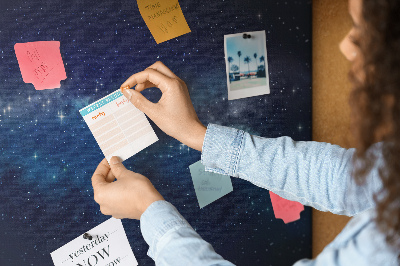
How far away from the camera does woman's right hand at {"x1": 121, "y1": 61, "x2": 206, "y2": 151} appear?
2.30 ft

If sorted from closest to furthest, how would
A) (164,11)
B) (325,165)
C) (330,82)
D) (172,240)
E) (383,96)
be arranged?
(383,96) → (172,240) → (325,165) → (164,11) → (330,82)

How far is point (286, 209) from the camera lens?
96cm

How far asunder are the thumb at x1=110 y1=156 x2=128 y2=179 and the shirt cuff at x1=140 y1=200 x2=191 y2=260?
15 centimetres

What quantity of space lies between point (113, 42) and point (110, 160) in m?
0.25

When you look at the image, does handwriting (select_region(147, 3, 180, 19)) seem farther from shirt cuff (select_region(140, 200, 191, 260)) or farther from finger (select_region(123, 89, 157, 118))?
shirt cuff (select_region(140, 200, 191, 260))

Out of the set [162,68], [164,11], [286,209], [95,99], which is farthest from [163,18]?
[286,209]

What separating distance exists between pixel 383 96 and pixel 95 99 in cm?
53

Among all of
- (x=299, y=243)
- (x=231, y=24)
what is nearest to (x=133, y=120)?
(x=231, y=24)

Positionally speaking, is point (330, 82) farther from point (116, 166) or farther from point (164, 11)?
point (116, 166)

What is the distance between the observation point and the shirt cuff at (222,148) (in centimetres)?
69

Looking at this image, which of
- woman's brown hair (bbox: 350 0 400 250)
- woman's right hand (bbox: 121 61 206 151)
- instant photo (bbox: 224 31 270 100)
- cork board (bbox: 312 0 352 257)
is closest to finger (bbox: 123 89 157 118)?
woman's right hand (bbox: 121 61 206 151)

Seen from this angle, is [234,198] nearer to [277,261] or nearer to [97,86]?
[277,261]

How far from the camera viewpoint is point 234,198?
887 mm

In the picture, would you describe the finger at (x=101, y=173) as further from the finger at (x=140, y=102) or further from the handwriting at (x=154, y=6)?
the handwriting at (x=154, y=6)
